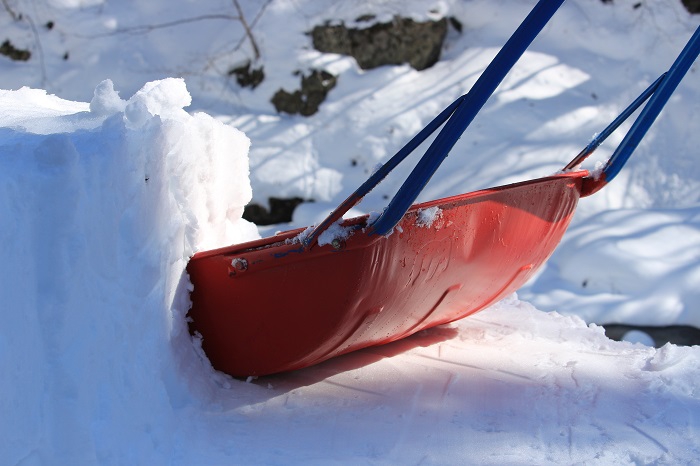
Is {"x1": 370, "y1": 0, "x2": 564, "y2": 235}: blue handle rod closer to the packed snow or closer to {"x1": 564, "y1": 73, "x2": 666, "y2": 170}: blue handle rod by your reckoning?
the packed snow

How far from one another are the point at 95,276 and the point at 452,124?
860mm

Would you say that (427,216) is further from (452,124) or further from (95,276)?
(95,276)

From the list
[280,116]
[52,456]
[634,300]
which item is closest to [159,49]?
[280,116]

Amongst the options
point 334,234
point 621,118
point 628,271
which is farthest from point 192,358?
point 628,271

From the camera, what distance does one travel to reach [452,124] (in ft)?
5.28

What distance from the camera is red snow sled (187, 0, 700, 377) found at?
5.76 ft

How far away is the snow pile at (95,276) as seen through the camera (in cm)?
155

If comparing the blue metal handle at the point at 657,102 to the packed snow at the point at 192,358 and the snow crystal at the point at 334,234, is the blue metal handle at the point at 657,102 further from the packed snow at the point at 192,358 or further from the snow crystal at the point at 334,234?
the snow crystal at the point at 334,234

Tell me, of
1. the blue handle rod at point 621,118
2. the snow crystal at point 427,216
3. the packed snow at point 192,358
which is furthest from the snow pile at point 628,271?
the snow crystal at point 427,216

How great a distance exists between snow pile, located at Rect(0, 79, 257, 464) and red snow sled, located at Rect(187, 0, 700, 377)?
142 mm

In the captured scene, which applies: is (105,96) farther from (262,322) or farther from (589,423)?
(589,423)

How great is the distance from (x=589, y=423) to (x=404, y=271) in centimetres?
58

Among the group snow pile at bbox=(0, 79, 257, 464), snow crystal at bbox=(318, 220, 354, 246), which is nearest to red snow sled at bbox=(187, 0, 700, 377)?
snow crystal at bbox=(318, 220, 354, 246)

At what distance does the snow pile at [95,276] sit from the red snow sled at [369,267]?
0.46 feet
